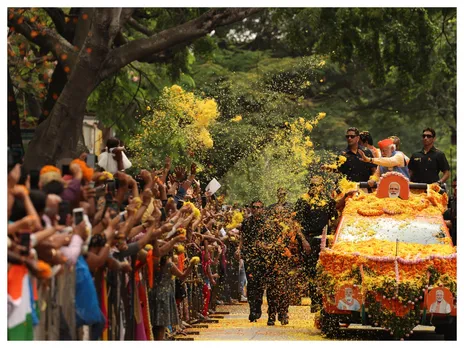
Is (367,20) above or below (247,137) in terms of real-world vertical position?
above

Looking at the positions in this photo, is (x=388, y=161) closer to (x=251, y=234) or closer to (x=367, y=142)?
(x=367, y=142)

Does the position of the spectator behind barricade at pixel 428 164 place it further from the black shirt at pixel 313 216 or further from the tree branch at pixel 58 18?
the tree branch at pixel 58 18

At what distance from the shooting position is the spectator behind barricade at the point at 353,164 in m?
21.6

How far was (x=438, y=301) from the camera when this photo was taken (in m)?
17.2

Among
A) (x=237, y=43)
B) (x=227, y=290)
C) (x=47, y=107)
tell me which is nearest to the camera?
(x=47, y=107)

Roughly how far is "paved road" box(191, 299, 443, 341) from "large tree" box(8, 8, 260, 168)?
Answer: 380cm

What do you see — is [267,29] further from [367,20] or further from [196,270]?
[196,270]

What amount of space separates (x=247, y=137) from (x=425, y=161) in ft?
23.9

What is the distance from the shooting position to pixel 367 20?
26781mm

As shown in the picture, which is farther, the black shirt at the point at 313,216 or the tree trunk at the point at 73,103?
the tree trunk at the point at 73,103

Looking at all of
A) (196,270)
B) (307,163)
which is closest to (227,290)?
(307,163)

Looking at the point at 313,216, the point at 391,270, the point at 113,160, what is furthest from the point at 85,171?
the point at 313,216

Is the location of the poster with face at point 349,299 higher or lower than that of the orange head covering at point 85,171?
lower

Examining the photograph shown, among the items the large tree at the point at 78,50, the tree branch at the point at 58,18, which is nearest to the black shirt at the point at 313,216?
the large tree at the point at 78,50
